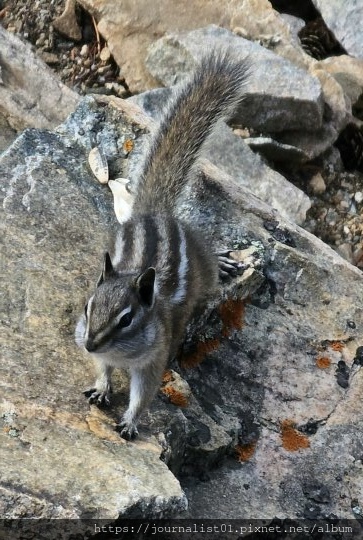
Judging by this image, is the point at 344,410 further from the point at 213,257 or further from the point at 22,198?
the point at 22,198

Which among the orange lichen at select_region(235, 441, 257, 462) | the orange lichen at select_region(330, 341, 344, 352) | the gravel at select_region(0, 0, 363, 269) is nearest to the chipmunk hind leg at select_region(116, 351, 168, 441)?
the orange lichen at select_region(235, 441, 257, 462)

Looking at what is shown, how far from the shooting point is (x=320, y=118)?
7379mm

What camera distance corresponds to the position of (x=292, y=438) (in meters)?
4.19

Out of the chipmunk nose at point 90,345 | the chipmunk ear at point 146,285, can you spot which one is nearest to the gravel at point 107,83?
the chipmunk ear at point 146,285

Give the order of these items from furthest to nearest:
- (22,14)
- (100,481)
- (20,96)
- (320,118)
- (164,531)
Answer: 1. (22,14)
2. (320,118)
3. (20,96)
4. (164,531)
5. (100,481)

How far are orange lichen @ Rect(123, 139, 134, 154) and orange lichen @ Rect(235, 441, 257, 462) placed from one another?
81.6 inches

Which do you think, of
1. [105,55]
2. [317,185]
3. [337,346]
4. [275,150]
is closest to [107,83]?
[105,55]

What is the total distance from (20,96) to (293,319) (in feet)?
9.67

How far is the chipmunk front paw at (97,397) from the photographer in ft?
11.8

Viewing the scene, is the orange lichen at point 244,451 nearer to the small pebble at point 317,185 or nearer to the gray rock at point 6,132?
the gray rock at point 6,132

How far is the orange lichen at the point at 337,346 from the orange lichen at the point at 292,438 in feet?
1.93

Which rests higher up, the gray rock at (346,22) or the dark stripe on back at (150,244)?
the gray rock at (346,22)

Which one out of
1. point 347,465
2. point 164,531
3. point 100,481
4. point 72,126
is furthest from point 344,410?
point 72,126

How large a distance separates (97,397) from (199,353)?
3.07ft
